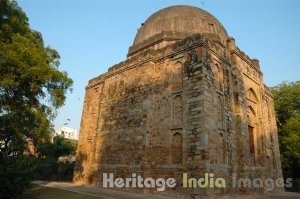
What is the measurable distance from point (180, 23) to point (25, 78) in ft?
37.5

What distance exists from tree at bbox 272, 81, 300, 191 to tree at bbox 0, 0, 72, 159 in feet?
62.3

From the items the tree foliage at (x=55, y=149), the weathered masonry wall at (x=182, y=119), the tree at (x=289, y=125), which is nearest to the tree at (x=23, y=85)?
the weathered masonry wall at (x=182, y=119)

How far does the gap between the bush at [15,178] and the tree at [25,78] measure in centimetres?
152

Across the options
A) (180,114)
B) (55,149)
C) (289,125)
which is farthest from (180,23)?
(55,149)

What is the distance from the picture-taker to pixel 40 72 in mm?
9711

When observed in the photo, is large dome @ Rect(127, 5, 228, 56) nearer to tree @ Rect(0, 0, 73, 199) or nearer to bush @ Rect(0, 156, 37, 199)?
tree @ Rect(0, 0, 73, 199)

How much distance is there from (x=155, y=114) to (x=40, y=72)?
649 centimetres

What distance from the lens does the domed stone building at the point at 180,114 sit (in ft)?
38.8

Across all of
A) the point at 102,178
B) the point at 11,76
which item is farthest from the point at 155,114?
the point at 11,76

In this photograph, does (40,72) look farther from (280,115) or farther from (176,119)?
(280,115)

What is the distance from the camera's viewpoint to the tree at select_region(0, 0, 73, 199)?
30.0 feet

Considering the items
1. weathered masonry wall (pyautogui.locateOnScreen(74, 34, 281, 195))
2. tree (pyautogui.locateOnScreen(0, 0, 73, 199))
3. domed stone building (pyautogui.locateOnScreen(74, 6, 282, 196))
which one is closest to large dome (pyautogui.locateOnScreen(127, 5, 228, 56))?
domed stone building (pyautogui.locateOnScreen(74, 6, 282, 196))

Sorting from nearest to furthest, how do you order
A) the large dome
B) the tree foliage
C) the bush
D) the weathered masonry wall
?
the bush, the weathered masonry wall, the large dome, the tree foliage

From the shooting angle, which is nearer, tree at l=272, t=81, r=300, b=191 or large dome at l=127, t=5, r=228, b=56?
large dome at l=127, t=5, r=228, b=56
